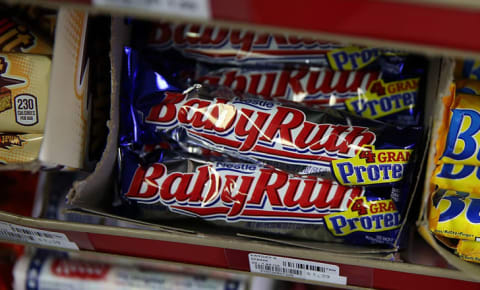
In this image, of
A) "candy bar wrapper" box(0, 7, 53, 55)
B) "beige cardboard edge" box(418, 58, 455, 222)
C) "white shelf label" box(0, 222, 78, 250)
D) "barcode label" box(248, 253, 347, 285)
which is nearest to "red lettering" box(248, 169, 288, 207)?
"barcode label" box(248, 253, 347, 285)

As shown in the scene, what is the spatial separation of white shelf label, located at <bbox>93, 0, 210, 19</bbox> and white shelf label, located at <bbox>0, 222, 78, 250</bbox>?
0.53m

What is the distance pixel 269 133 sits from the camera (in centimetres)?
90

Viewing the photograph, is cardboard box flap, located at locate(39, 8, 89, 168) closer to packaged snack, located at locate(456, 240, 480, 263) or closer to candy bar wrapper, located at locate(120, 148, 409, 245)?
candy bar wrapper, located at locate(120, 148, 409, 245)

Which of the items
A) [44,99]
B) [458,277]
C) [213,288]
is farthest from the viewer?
[213,288]

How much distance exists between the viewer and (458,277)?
2.48 feet

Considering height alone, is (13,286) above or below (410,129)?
below

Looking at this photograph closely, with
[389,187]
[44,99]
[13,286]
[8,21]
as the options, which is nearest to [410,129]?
[389,187]

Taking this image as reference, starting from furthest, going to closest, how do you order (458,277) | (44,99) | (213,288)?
(213,288) → (44,99) → (458,277)

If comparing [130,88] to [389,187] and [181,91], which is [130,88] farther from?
[389,187]

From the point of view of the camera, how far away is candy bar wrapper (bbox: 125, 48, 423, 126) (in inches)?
38.4

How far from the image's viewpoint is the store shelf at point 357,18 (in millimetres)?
489

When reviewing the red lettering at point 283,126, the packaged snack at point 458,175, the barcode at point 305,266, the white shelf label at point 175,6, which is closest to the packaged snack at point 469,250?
the packaged snack at point 458,175

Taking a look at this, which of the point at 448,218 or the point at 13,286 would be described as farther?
the point at 13,286

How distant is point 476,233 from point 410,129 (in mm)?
215
